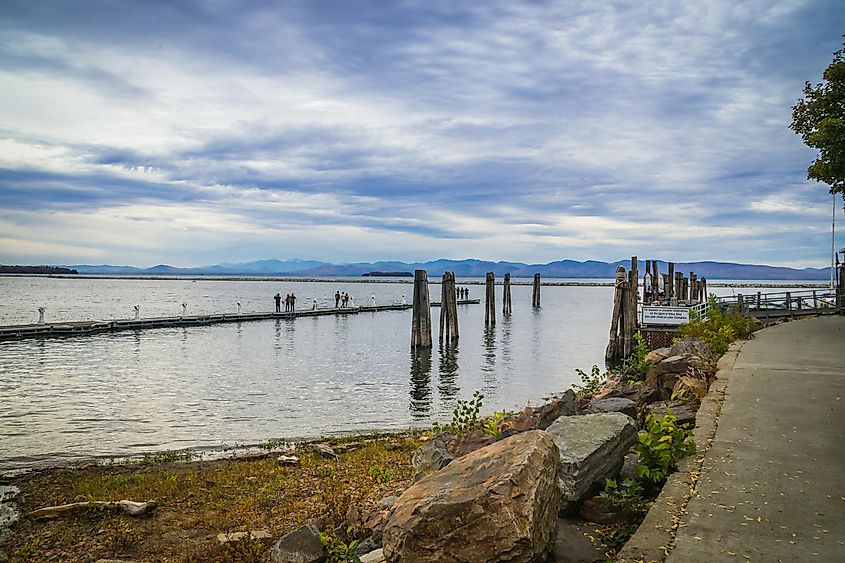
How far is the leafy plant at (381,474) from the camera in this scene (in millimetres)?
10961

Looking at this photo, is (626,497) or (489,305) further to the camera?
(489,305)

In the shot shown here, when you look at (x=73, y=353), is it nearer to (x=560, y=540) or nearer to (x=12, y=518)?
(x=12, y=518)

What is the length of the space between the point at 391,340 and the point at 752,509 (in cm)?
3619

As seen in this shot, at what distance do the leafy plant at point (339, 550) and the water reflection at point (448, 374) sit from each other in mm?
13850

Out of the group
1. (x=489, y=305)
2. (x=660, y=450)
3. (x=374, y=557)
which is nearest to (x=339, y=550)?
(x=374, y=557)

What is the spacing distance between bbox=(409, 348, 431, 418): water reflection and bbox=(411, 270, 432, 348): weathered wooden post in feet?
1.94

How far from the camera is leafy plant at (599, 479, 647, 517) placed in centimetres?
572

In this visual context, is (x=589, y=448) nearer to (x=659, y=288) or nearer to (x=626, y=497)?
(x=626, y=497)

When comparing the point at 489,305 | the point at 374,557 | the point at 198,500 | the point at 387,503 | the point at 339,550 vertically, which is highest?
the point at 489,305

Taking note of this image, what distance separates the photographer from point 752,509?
5363mm

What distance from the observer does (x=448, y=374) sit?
2788cm

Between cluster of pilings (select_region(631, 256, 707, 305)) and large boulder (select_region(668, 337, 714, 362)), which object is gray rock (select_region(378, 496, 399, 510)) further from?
cluster of pilings (select_region(631, 256, 707, 305))

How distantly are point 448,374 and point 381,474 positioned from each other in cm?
1680

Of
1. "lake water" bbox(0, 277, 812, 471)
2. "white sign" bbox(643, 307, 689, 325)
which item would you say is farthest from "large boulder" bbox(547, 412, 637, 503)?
"white sign" bbox(643, 307, 689, 325)
